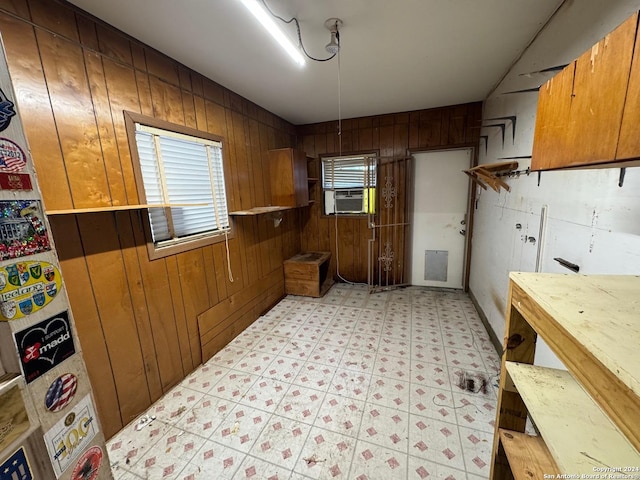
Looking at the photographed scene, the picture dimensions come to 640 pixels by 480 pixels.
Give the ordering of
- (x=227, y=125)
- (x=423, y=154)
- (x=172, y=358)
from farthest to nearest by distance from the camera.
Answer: (x=423, y=154) → (x=227, y=125) → (x=172, y=358)

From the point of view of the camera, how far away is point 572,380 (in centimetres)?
86

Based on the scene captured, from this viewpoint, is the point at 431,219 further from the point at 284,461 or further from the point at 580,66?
the point at 284,461

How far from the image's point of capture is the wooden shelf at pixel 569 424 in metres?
0.62

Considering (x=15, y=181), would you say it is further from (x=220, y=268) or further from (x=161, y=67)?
(x=220, y=268)

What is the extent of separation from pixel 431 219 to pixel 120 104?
373 centimetres

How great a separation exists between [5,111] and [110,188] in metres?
1.10

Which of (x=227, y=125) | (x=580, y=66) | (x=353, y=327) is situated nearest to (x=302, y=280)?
(x=353, y=327)

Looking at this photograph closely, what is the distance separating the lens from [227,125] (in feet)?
8.30

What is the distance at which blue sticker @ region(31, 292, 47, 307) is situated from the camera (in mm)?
668

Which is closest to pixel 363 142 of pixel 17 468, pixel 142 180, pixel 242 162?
pixel 242 162

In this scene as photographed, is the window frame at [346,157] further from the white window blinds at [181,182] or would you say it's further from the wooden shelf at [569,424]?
the wooden shelf at [569,424]

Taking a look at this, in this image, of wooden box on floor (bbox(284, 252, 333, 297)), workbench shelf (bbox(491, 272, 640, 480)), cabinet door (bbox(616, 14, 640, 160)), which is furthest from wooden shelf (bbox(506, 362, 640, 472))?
wooden box on floor (bbox(284, 252, 333, 297))

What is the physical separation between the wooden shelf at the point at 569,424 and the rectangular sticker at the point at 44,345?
1389 millimetres

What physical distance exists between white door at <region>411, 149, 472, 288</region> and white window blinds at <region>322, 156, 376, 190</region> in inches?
28.7
